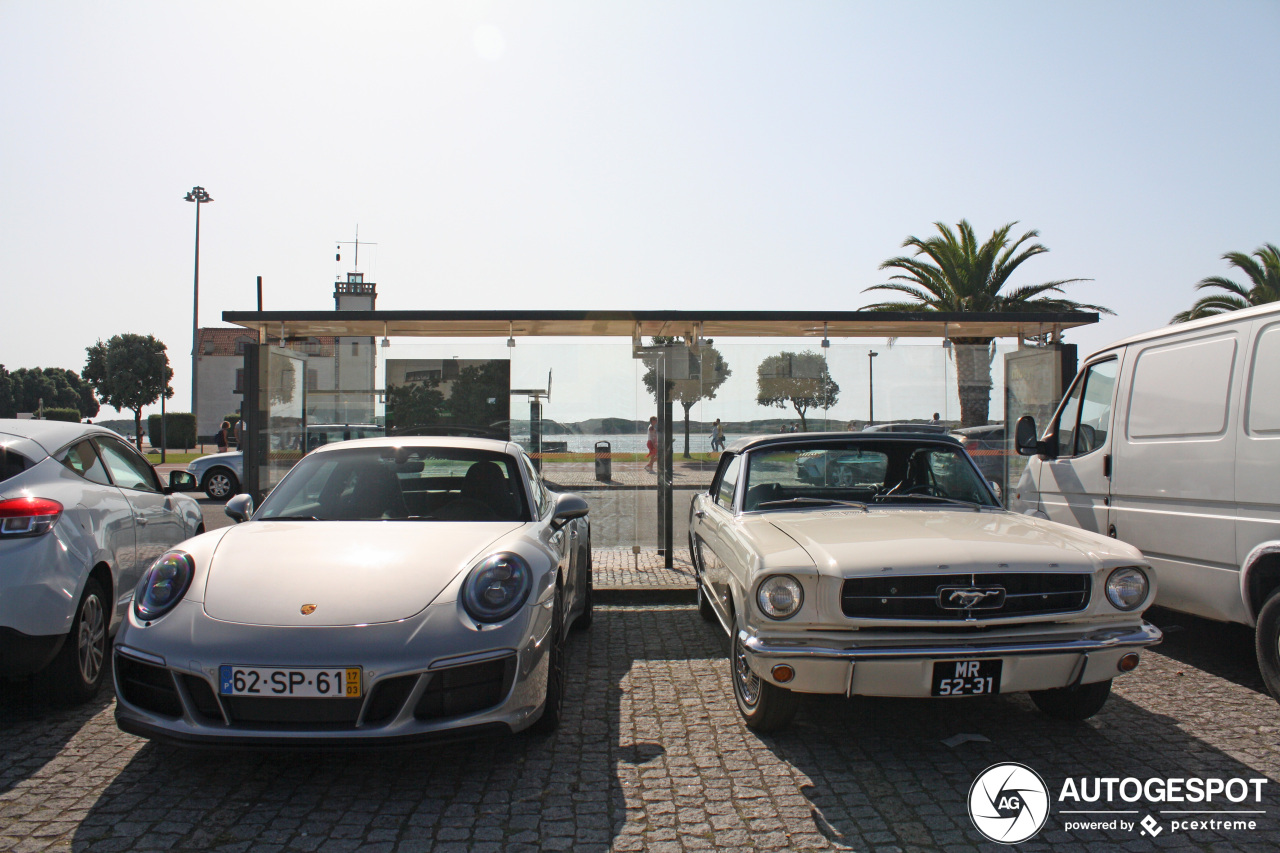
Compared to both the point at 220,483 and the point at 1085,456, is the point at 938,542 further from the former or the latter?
the point at 220,483

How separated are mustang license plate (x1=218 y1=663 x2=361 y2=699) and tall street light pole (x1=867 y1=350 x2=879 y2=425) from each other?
7.36 meters

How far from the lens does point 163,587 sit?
3576mm

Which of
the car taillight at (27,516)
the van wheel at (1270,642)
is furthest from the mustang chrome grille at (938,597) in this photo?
the car taillight at (27,516)

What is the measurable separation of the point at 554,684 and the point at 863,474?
2613 mm

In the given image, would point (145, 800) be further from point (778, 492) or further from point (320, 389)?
point (320, 389)

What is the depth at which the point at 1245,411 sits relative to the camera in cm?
464

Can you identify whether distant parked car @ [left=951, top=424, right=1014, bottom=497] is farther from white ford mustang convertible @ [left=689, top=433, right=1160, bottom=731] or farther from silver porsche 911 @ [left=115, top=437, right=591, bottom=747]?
silver porsche 911 @ [left=115, top=437, right=591, bottom=747]

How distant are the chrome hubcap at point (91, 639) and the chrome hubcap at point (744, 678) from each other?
134 inches

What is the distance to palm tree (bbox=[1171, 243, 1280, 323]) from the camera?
22.8 meters

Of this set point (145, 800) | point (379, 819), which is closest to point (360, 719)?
point (379, 819)

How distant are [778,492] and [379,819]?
298cm

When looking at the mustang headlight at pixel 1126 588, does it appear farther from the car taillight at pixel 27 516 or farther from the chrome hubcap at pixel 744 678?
the car taillight at pixel 27 516

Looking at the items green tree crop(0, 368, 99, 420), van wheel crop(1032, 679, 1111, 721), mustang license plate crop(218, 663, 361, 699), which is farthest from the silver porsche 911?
green tree crop(0, 368, 99, 420)

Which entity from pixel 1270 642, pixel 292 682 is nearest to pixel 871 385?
pixel 1270 642
